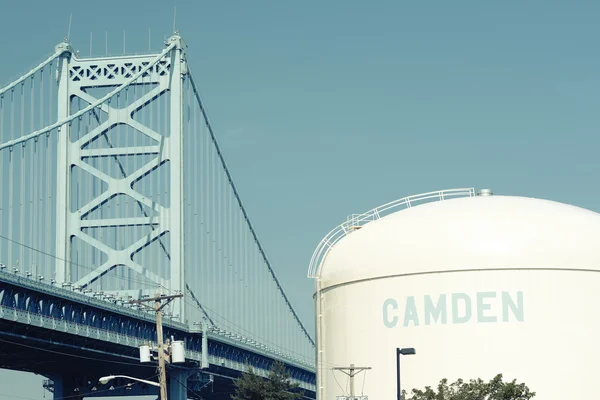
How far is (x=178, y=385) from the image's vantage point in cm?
9650

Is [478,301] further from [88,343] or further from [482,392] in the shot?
[88,343]

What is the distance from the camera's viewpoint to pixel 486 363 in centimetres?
4750

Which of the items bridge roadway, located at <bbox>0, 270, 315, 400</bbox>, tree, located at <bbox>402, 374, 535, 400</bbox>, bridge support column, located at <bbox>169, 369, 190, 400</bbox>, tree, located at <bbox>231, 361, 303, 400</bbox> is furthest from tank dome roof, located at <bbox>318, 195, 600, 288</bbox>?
bridge support column, located at <bbox>169, 369, 190, 400</bbox>

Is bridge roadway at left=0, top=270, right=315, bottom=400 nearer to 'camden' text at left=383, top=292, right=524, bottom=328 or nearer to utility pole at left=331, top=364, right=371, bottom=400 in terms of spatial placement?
utility pole at left=331, top=364, right=371, bottom=400

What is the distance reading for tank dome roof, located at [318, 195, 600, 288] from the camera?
159 feet

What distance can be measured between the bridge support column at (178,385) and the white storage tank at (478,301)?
45.5 m

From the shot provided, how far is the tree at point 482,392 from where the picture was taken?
43.8 metres

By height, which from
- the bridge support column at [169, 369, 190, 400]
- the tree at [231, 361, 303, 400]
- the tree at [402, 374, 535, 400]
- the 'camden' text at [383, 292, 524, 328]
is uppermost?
the bridge support column at [169, 369, 190, 400]

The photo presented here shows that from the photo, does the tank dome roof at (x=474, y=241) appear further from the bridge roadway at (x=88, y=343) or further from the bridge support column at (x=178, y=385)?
the bridge support column at (x=178, y=385)

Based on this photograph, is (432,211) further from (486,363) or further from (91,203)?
(91,203)

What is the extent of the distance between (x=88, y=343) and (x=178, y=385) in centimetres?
1856

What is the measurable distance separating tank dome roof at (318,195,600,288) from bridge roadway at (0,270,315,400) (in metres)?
14.8

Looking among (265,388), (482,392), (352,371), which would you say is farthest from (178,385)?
(482,392)

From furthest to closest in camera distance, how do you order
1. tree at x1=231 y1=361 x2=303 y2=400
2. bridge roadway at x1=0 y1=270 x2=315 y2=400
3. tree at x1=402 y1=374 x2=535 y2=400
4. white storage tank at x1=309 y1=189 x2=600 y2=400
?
tree at x1=231 y1=361 x2=303 y2=400
bridge roadway at x1=0 y1=270 x2=315 y2=400
white storage tank at x1=309 y1=189 x2=600 y2=400
tree at x1=402 y1=374 x2=535 y2=400
